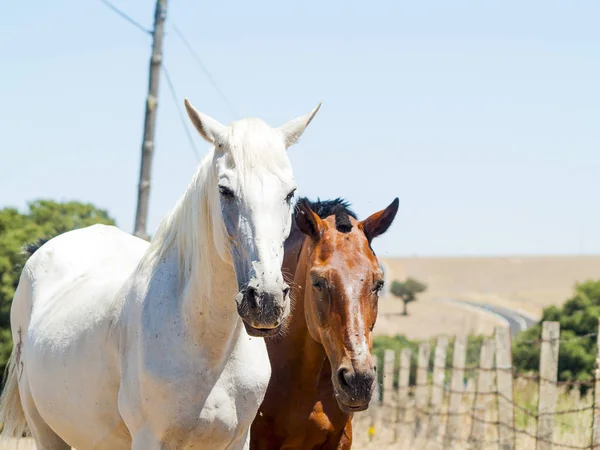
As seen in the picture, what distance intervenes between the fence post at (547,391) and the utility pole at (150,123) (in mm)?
5461

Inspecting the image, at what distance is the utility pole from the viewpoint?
12.7m

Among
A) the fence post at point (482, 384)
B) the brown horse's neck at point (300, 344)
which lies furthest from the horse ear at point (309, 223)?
the fence post at point (482, 384)

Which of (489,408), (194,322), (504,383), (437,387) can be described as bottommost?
(489,408)

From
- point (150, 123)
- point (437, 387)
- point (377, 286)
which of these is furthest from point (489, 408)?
point (377, 286)

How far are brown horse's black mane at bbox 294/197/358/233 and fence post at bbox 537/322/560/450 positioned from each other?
4.53 meters

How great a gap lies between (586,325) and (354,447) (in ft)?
34.0

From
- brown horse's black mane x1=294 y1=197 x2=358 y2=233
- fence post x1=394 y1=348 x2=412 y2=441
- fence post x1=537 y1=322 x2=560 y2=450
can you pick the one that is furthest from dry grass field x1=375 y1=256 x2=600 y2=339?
brown horse's black mane x1=294 y1=197 x2=358 y2=233

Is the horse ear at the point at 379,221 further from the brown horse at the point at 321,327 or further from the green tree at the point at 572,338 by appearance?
the green tree at the point at 572,338

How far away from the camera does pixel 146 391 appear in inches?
165

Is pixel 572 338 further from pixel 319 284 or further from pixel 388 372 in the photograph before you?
pixel 319 284

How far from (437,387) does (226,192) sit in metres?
10.6

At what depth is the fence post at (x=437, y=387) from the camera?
13727 millimetres

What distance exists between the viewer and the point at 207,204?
4.21 meters

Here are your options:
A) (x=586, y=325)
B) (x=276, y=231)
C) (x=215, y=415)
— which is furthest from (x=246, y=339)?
(x=586, y=325)
